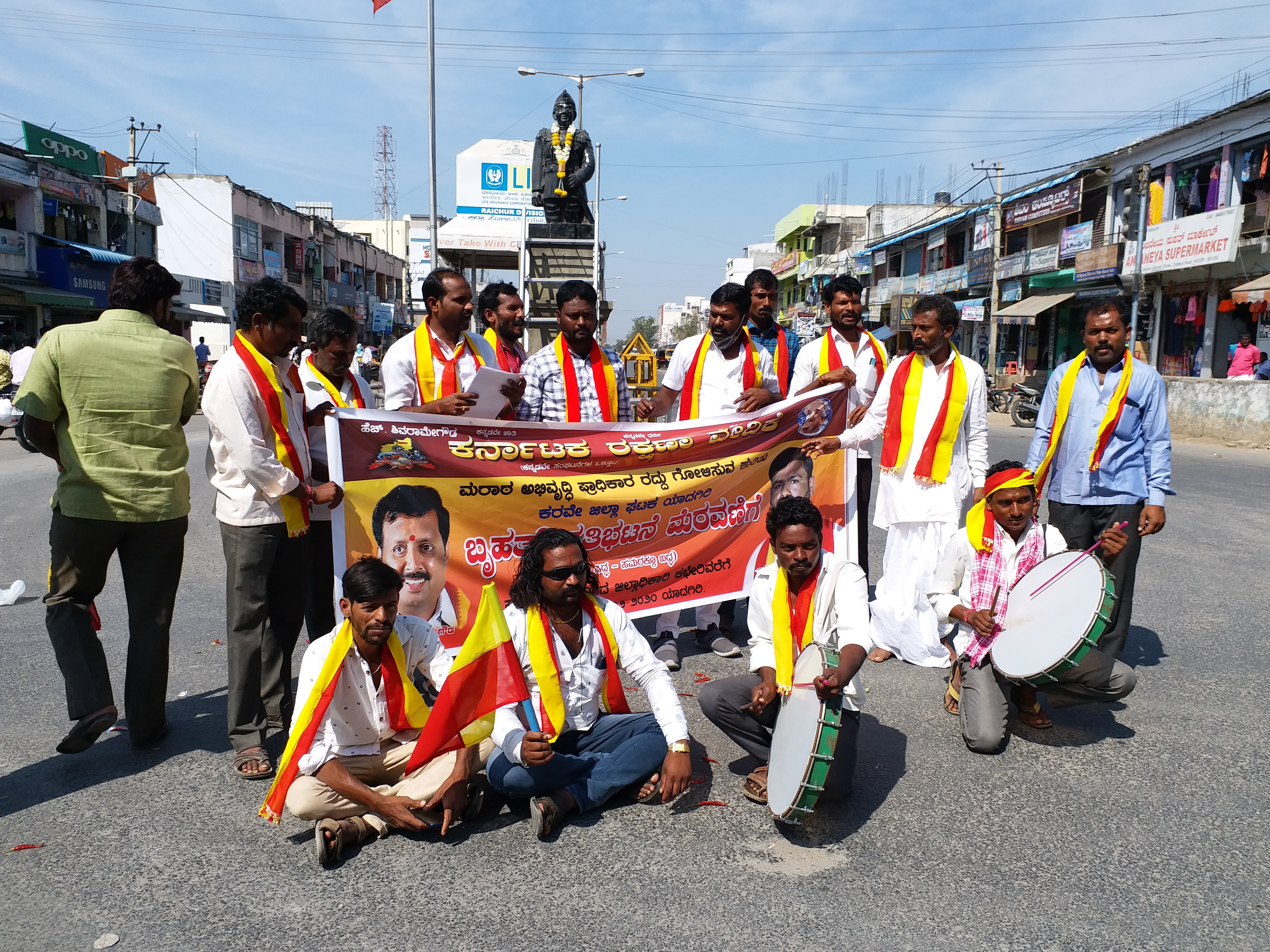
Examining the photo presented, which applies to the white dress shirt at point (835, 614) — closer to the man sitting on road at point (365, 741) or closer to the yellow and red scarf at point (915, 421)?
the man sitting on road at point (365, 741)

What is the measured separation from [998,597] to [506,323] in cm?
397

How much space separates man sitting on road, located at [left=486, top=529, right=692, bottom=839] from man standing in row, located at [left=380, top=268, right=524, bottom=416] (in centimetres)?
182

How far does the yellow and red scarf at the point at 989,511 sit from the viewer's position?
171 inches

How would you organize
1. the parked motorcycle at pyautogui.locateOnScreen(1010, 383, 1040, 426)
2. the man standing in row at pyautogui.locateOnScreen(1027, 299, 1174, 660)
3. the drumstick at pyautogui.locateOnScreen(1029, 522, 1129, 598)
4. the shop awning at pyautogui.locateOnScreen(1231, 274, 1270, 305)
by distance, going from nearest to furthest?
1. the drumstick at pyautogui.locateOnScreen(1029, 522, 1129, 598)
2. the man standing in row at pyautogui.locateOnScreen(1027, 299, 1174, 660)
3. the shop awning at pyautogui.locateOnScreen(1231, 274, 1270, 305)
4. the parked motorcycle at pyautogui.locateOnScreen(1010, 383, 1040, 426)

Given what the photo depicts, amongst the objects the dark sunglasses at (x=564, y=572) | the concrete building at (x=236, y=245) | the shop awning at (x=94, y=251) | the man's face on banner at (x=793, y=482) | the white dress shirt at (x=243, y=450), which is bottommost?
the dark sunglasses at (x=564, y=572)

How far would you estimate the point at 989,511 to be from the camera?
4441 mm

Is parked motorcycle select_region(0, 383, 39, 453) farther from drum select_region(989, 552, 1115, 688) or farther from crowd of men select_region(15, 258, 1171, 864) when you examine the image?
drum select_region(989, 552, 1115, 688)

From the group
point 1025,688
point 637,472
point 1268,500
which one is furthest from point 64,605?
point 1268,500

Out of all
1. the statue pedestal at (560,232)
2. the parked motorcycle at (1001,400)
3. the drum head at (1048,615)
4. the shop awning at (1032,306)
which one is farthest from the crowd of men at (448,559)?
the shop awning at (1032,306)

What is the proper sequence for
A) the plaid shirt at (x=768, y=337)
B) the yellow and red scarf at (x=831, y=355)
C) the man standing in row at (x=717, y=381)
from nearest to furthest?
the man standing in row at (x=717, y=381), the yellow and red scarf at (x=831, y=355), the plaid shirt at (x=768, y=337)

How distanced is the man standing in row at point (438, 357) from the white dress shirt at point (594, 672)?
1867mm

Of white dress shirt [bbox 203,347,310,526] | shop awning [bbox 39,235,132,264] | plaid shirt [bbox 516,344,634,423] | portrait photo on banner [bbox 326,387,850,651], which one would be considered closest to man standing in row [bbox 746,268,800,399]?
portrait photo on banner [bbox 326,387,850,651]

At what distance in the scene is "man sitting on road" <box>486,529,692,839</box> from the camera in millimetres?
3346

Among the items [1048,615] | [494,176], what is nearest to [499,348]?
[1048,615]
